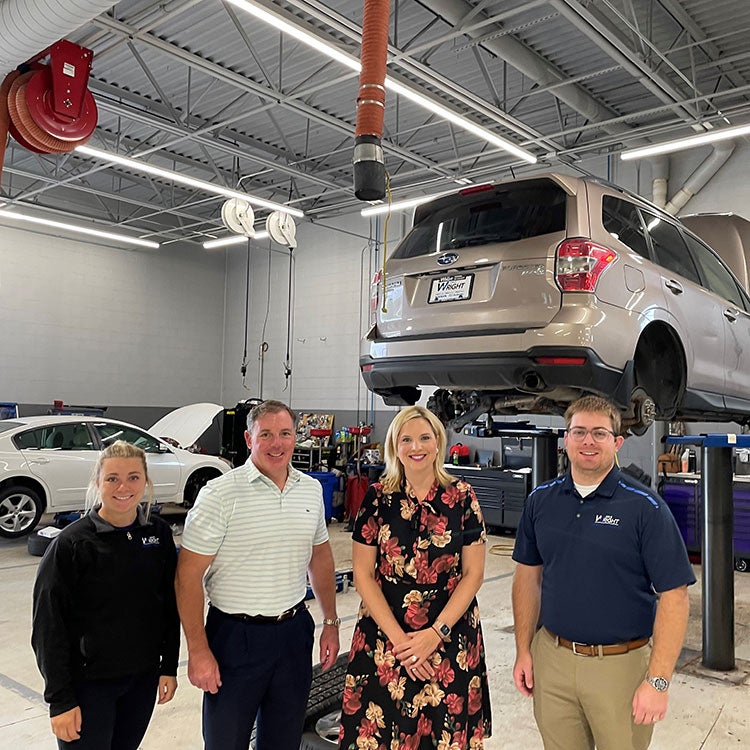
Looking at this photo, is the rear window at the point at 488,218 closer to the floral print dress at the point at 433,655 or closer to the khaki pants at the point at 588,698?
the floral print dress at the point at 433,655

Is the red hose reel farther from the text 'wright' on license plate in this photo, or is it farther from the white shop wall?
the white shop wall

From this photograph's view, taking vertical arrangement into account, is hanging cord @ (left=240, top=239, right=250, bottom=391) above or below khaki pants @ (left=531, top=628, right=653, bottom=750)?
above

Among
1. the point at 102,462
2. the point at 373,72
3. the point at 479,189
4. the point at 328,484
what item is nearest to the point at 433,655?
the point at 102,462

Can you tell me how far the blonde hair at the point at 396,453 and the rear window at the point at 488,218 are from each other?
162cm

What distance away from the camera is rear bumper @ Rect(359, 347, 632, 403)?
3.23 metres

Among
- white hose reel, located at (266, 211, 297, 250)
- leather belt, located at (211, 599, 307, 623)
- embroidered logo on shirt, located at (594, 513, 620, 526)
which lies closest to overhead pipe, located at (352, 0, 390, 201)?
embroidered logo on shirt, located at (594, 513, 620, 526)

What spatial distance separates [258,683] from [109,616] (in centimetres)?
45

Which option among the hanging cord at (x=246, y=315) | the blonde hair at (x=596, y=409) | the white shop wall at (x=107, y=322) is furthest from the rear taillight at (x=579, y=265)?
the hanging cord at (x=246, y=315)

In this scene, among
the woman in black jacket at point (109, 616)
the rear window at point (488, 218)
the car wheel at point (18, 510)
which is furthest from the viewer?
the car wheel at point (18, 510)

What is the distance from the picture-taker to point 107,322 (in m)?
13.4

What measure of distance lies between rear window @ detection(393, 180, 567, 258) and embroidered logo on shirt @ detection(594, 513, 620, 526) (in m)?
1.82

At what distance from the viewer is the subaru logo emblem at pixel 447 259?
3654 millimetres

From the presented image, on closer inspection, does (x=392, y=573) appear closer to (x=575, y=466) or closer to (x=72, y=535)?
(x=575, y=466)

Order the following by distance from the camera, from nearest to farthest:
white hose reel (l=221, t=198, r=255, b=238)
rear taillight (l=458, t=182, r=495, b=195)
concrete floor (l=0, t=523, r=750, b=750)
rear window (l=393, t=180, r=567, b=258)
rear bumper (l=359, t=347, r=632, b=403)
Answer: concrete floor (l=0, t=523, r=750, b=750) → rear bumper (l=359, t=347, r=632, b=403) → rear window (l=393, t=180, r=567, b=258) → rear taillight (l=458, t=182, r=495, b=195) → white hose reel (l=221, t=198, r=255, b=238)
